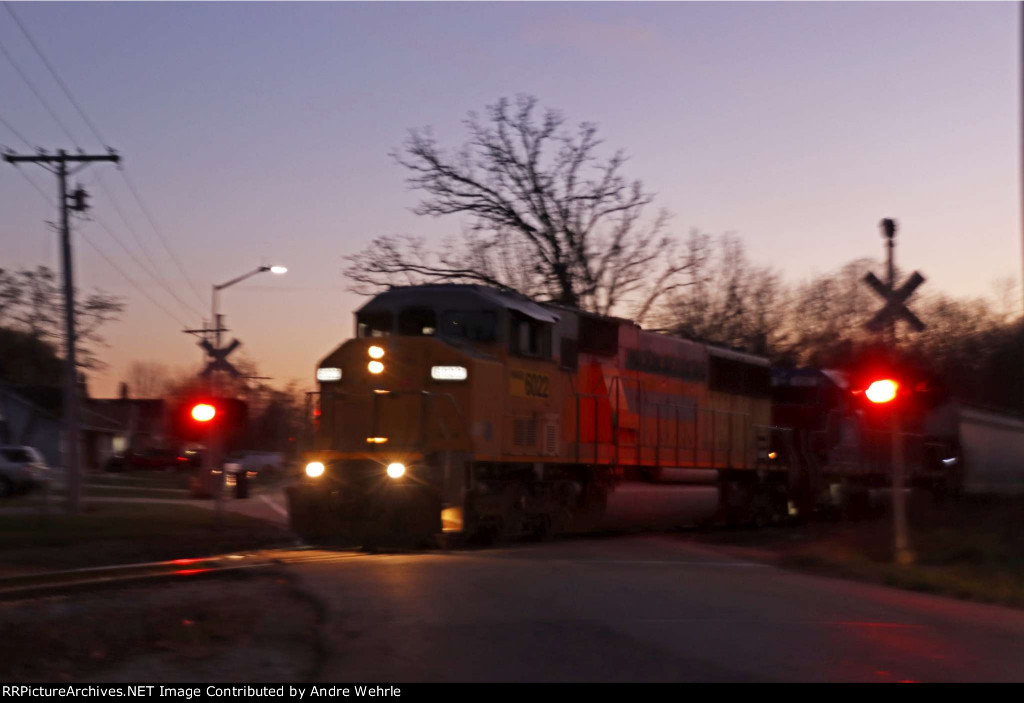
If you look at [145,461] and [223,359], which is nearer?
[223,359]

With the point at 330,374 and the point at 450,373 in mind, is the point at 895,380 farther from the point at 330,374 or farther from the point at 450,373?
the point at 330,374

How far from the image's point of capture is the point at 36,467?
104 ft

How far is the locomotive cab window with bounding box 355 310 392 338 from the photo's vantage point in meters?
17.3

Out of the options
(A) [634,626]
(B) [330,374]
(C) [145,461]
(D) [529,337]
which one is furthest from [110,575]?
(C) [145,461]

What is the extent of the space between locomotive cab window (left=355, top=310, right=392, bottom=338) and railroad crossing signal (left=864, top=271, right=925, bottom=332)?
7315 mm

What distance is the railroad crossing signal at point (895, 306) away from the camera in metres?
15.3

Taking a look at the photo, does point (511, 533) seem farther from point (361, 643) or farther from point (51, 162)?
point (51, 162)

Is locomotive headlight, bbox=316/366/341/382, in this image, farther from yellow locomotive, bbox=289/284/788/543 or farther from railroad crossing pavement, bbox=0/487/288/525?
railroad crossing pavement, bbox=0/487/288/525

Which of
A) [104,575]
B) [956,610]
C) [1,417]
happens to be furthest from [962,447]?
[1,417]

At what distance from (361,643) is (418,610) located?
1397 millimetres

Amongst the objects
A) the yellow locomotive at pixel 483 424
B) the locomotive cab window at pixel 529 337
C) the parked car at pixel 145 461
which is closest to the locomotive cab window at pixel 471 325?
the yellow locomotive at pixel 483 424

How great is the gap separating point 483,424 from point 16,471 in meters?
21.3

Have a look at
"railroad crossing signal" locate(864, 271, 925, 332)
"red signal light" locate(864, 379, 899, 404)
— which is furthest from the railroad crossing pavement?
"railroad crossing signal" locate(864, 271, 925, 332)

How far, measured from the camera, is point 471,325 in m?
16.9
